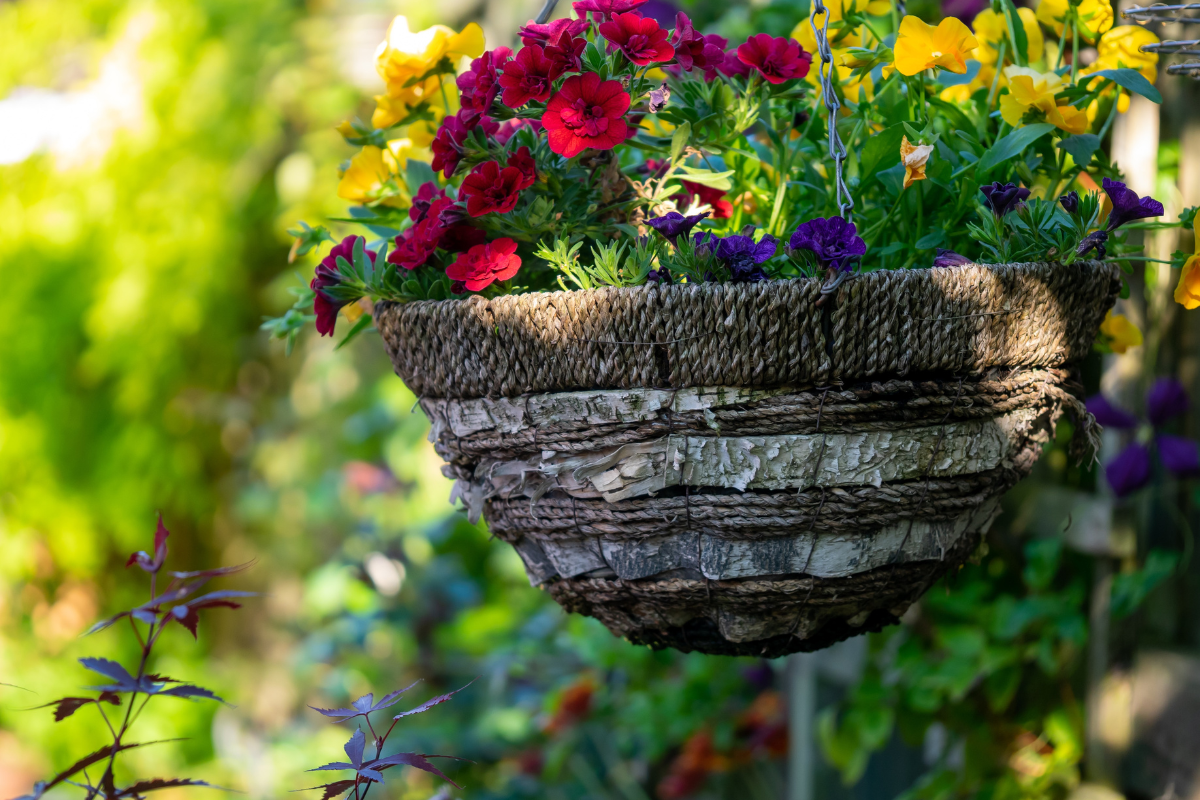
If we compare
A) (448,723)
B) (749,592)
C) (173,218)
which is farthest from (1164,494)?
(173,218)

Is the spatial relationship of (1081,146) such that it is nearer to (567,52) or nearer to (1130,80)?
(1130,80)

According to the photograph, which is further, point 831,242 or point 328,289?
point 328,289

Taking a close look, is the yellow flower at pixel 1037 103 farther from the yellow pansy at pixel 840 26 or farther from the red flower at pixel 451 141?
the red flower at pixel 451 141

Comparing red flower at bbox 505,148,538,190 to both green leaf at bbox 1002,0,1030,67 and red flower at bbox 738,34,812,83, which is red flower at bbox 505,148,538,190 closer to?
red flower at bbox 738,34,812,83

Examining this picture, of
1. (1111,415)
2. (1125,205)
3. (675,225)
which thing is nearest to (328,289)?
(675,225)

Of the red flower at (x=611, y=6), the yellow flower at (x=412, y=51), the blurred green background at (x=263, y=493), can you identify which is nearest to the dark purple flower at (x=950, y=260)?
the red flower at (x=611, y=6)

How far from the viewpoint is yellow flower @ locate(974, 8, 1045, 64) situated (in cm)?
70

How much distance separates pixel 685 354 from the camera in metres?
0.49

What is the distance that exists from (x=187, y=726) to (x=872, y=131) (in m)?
3.18

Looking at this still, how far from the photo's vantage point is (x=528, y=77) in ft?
1.74

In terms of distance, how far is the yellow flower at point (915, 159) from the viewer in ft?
1.79

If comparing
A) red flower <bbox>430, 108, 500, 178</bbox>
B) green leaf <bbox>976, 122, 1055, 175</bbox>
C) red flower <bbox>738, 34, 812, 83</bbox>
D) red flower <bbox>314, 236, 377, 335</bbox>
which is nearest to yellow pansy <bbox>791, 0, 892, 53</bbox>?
red flower <bbox>738, 34, 812, 83</bbox>

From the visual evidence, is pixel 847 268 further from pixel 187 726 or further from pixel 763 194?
pixel 187 726

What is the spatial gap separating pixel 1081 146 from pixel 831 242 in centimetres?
25
